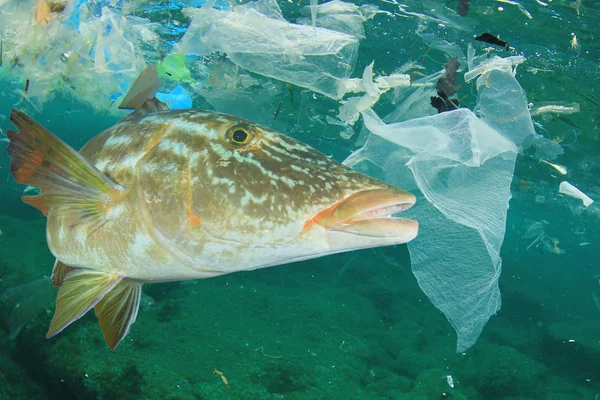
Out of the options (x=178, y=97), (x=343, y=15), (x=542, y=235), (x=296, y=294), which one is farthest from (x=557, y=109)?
(x=542, y=235)

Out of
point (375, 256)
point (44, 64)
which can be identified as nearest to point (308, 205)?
point (44, 64)

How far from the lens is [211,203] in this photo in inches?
73.6

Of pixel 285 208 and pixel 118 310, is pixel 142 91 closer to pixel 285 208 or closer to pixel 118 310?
pixel 118 310

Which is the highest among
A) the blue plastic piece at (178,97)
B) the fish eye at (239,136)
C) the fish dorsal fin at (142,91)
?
the fish eye at (239,136)

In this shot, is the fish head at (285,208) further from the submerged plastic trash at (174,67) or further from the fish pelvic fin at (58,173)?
the submerged plastic trash at (174,67)

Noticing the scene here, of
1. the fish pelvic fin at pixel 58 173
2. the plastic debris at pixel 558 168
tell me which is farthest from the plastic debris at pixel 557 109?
the fish pelvic fin at pixel 58 173

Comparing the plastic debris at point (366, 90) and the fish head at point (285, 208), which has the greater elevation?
the fish head at point (285, 208)

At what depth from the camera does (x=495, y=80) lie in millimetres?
7145

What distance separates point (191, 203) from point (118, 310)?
0.94 meters

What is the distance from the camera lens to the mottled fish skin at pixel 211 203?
1807 mm

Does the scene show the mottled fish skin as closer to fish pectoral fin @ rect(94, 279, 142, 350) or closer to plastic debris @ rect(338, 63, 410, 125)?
fish pectoral fin @ rect(94, 279, 142, 350)

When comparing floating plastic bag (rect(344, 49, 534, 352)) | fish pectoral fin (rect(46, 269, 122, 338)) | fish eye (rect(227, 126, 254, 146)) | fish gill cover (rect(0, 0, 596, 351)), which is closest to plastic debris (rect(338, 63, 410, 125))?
fish gill cover (rect(0, 0, 596, 351))

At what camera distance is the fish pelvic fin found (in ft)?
5.93

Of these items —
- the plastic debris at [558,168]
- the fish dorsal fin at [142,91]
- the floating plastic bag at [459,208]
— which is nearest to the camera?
the fish dorsal fin at [142,91]
